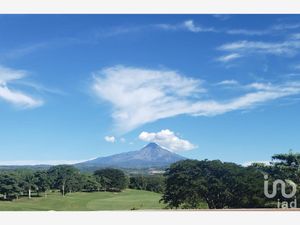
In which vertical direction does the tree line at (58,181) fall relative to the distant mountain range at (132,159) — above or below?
below

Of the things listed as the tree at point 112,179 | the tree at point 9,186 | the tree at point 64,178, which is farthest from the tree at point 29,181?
the tree at point 112,179

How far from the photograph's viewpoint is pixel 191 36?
481 inches

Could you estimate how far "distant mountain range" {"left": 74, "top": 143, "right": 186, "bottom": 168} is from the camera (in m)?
12.3

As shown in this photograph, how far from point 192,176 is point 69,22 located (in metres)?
3.86

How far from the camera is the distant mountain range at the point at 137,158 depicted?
12.3m

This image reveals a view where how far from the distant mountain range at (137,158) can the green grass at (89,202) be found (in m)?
0.57

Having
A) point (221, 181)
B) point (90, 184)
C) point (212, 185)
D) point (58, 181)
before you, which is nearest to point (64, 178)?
point (58, 181)

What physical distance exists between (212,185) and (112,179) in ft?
6.55

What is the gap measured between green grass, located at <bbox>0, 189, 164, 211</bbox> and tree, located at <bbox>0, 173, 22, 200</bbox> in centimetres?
19

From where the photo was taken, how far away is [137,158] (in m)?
12.6

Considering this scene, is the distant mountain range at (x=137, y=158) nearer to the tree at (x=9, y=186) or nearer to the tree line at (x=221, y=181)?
the tree line at (x=221, y=181)
